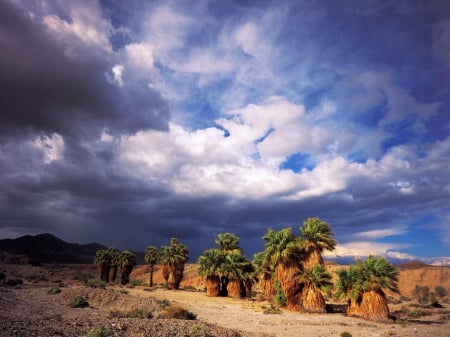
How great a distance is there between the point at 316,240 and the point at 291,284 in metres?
9.52

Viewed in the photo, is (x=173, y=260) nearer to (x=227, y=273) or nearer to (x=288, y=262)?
(x=227, y=273)

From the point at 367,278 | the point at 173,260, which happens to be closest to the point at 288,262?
the point at 367,278

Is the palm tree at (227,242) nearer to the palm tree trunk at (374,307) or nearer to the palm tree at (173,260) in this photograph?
the palm tree at (173,260)

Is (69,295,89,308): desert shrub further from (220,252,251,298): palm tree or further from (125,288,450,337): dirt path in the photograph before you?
(220,252,251,298): palm tree

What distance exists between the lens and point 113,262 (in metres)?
66.4

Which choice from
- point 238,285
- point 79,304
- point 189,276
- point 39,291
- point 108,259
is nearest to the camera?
point 79,304

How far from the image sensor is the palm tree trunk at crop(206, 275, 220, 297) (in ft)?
162

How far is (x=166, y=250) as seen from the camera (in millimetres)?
60531

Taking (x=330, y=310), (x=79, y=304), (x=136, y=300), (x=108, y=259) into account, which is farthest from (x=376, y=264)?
(x=108, y=259)

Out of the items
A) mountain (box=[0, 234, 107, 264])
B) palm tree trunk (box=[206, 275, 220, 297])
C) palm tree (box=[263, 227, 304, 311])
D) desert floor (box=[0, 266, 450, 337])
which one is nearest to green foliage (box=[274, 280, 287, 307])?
palm tree (box=[263, 227, 304, 311])

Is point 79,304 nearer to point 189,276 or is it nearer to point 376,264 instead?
point 376,264

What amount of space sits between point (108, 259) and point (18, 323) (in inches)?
2322

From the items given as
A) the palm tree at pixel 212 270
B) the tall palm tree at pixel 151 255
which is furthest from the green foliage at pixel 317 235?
the tall palm tree at pixel 151 255

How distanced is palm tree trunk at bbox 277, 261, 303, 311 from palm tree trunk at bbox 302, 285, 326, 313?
2.85 feet
